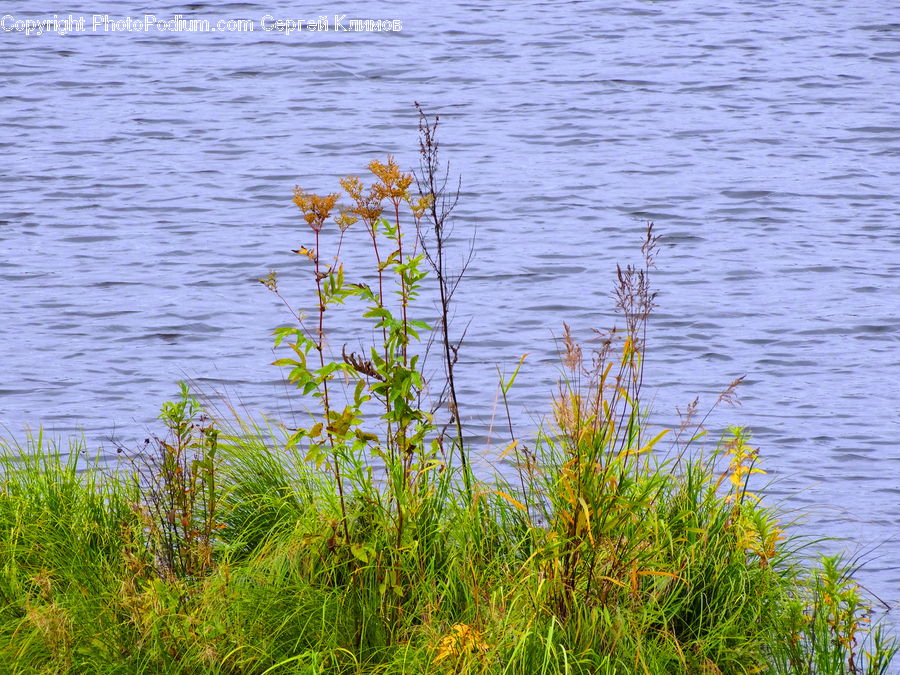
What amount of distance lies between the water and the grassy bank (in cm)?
184

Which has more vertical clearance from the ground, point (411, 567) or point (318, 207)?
point (318, 207)

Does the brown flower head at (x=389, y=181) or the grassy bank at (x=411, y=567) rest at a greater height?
the brown flower head at (x=389, y=181)

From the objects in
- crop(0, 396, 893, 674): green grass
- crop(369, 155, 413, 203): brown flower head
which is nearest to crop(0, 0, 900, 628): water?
crop(0, 396, 893, 674): green grass

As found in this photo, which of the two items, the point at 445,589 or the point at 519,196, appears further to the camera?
the point at 519,196

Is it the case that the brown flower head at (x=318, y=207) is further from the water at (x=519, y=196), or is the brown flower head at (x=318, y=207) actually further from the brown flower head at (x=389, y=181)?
the water at (x=519, y=196)

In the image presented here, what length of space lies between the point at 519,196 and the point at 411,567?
31.3ft

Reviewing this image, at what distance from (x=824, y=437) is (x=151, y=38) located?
54.7 feet

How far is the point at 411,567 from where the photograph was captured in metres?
5.00

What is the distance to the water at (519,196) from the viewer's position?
9078mm

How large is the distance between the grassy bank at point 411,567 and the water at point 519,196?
1.84 meters

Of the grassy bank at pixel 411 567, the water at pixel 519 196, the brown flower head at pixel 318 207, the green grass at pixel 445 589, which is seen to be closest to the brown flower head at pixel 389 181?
the grassy bank at pixel 411 567

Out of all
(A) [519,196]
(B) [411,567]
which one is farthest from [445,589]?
(A) [519,196]

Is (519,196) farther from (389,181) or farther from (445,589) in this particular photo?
(445,589)

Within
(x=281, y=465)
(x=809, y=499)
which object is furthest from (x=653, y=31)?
(x=281, y=465)
